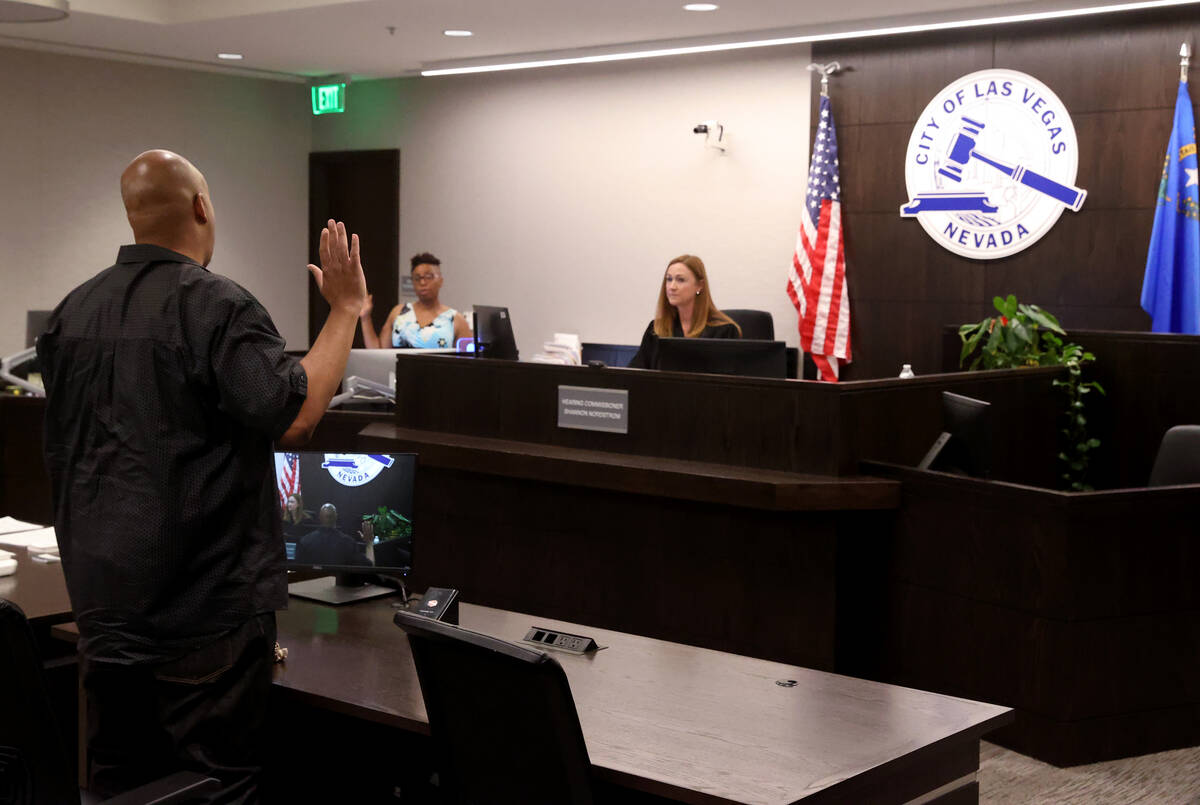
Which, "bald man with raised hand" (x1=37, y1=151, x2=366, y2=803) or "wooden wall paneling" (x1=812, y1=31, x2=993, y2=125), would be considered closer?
"bald man with raised hand" (x1=37, y1=151, x2=366, y2=803)

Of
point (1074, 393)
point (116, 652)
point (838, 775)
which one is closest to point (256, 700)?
point (116, 652)

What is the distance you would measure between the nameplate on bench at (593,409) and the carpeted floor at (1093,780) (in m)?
1.63

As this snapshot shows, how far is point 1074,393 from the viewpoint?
564 cm

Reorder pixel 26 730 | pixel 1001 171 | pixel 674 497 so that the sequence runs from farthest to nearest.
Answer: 1. pixel 1001 171
2. pixel 674 497
3. pixel 26 730

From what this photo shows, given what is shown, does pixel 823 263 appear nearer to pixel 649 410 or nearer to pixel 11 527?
pixel 649 410

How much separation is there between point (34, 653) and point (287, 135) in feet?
29.8

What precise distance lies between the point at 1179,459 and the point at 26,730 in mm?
3824

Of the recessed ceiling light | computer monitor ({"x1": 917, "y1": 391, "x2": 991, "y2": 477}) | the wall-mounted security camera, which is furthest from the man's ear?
the wall-mounted security camera

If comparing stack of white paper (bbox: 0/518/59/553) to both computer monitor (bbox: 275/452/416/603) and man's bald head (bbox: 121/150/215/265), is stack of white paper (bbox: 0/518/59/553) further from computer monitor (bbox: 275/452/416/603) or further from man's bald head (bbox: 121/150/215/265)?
man's bald head (bbox: 121/150/215/265)

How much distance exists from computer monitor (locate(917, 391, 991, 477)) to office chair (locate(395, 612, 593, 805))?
91.1 inches

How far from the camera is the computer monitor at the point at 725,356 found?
14.4 ft

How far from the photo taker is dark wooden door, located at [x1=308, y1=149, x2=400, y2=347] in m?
10.0

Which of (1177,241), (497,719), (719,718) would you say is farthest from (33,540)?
(1177,241)

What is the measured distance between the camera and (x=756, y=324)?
660 centimetres
